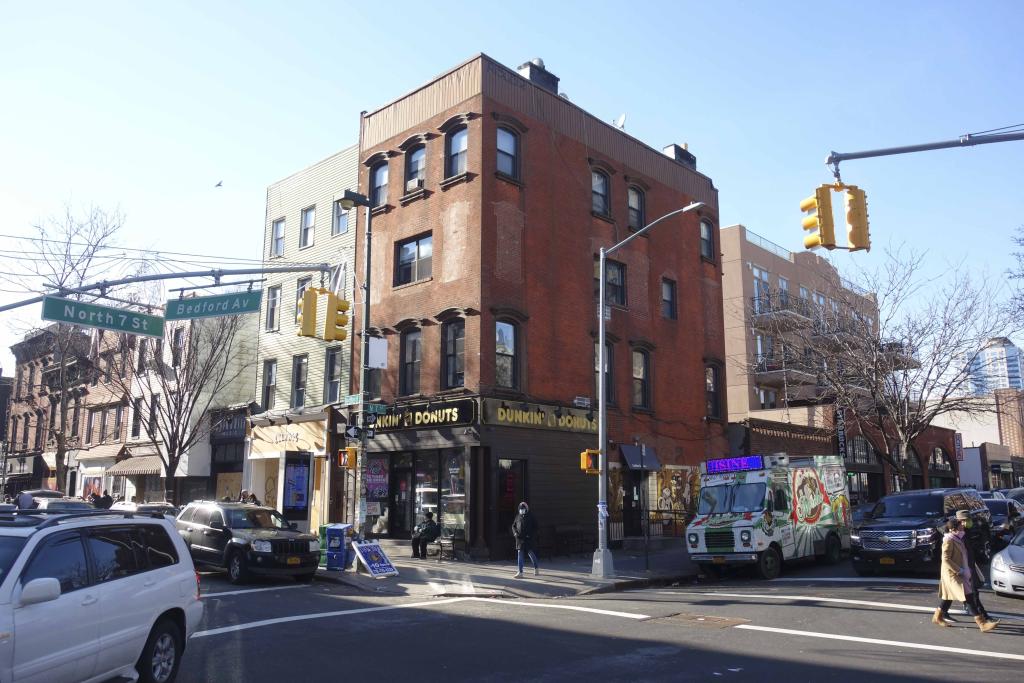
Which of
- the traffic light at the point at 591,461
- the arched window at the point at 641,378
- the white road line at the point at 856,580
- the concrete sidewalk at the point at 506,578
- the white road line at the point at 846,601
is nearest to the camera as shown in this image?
the white road line at the point at 846,601

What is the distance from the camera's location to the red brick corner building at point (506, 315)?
22.8 metres

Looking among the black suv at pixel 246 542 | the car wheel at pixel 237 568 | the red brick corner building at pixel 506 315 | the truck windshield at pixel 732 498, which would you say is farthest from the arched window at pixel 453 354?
the car wheel at pixel 237 568

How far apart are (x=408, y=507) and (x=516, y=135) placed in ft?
39.2

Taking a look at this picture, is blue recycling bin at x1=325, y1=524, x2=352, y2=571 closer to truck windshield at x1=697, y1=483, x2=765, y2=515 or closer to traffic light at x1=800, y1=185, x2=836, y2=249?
truck windshield at x1=697, y1=483, x2=765, y2=515

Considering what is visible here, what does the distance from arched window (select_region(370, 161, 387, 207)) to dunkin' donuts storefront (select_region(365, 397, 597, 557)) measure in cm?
737

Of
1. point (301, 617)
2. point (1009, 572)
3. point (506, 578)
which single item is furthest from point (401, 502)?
point (1009, 572)

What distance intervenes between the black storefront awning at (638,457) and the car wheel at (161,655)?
1593 cm

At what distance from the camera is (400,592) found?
1681 cm

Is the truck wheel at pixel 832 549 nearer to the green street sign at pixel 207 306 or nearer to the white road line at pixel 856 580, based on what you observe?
the white road line at pixel 856 580

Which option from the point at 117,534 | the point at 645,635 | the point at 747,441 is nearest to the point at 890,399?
the point at 747,441

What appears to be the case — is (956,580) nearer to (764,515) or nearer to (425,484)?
(764,515)

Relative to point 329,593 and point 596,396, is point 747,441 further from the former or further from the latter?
point 329,593

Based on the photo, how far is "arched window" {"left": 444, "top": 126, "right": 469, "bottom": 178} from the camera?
24.5 metres

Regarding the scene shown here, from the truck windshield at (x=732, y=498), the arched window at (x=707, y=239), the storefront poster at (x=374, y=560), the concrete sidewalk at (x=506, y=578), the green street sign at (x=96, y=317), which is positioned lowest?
the concrete sidewalk at (x=506, y=578)
